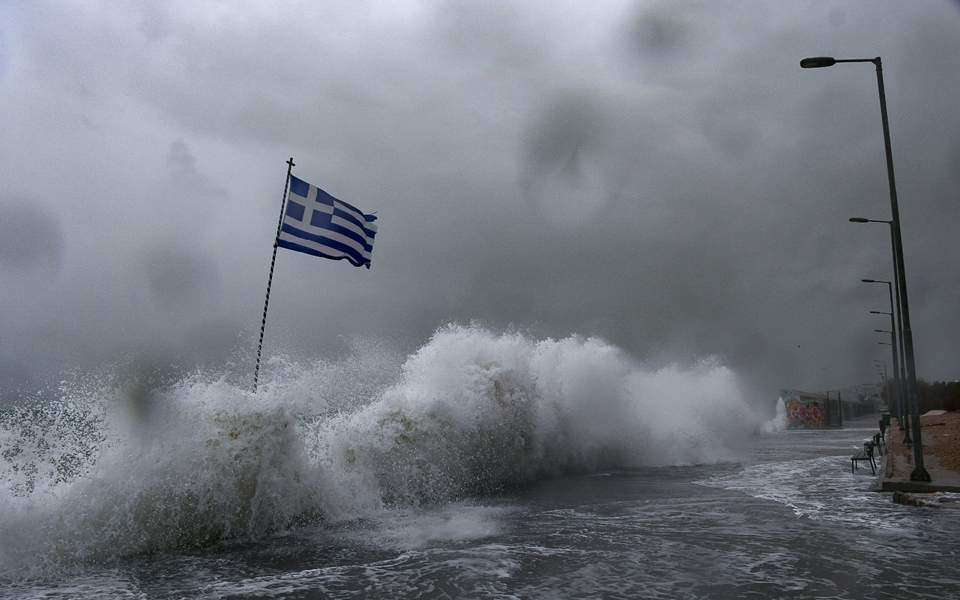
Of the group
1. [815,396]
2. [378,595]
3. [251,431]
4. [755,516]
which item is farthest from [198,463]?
[815,396]

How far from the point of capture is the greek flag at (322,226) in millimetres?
11656

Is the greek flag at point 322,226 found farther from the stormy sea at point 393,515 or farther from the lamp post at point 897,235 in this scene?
the lamp post at point 897,235

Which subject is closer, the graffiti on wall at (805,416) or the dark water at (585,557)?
the dark water at (585,557)

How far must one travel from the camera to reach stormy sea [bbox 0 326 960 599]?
699 cm

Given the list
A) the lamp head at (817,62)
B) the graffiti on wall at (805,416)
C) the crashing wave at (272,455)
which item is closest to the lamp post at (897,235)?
the lamp head at (817,62)

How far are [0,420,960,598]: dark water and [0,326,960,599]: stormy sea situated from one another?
40 mm

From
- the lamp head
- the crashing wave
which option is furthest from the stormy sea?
the lamp head

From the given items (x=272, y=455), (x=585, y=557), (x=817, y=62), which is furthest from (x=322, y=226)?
(x=817, y=62)

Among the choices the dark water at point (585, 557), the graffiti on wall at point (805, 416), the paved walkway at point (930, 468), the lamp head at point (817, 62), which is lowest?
the dark water at point (585, 557)

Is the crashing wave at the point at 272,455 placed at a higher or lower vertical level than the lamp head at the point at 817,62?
lower

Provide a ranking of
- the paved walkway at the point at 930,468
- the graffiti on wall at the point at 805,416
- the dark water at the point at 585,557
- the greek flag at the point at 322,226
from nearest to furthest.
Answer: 1. the dark water at the point at 585,557
2. the greek flag at the point at 322,226
3. the paved walkway at the point at 930,468
4. the graffiti on wall at the point at 805,416

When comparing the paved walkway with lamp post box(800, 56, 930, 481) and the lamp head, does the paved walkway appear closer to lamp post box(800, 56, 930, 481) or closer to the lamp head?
lamp post box(800, 56, 930, 481)

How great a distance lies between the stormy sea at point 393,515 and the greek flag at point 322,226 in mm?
2382

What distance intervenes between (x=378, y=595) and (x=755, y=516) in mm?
6636
